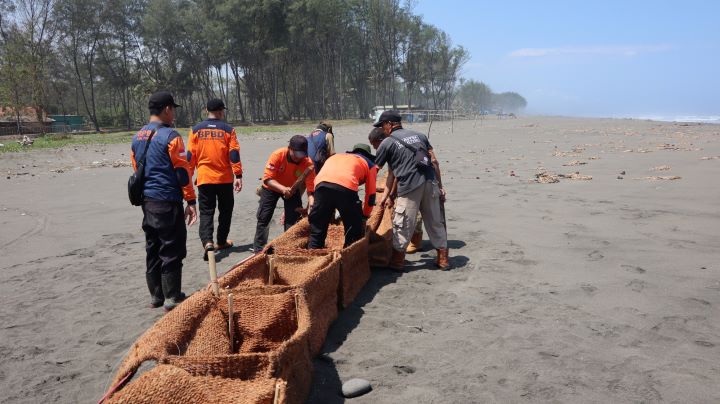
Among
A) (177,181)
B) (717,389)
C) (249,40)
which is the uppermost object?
(249,40)

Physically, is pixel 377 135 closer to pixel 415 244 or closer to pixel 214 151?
pixel 415 244

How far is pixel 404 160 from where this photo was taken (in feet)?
18.9

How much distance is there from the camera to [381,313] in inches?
183

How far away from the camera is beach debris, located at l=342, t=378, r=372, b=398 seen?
10.8 feet

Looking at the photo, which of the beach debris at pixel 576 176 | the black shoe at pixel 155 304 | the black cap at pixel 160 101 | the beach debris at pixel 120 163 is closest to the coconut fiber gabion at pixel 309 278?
the black shoe at pixel 155 304

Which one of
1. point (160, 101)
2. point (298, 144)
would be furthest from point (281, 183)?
point (160, 101)

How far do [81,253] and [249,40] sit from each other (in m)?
48.2

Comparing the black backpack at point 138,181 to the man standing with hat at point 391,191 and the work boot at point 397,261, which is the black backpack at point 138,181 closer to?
the man standing with hat at point 391,191

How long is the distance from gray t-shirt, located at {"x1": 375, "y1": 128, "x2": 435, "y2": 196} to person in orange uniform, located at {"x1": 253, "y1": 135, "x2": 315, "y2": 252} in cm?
100

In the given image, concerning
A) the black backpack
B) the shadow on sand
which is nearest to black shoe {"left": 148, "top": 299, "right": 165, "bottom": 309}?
the black backpack

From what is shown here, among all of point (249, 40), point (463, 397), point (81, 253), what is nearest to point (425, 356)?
point (463, 397)

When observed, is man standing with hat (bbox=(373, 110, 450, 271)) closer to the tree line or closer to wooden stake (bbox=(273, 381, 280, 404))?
wooden stake (bbox=(273, 381, 280, 404))

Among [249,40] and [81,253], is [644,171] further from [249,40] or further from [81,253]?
[249,40]

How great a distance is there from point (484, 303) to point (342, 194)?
1.78 metres
